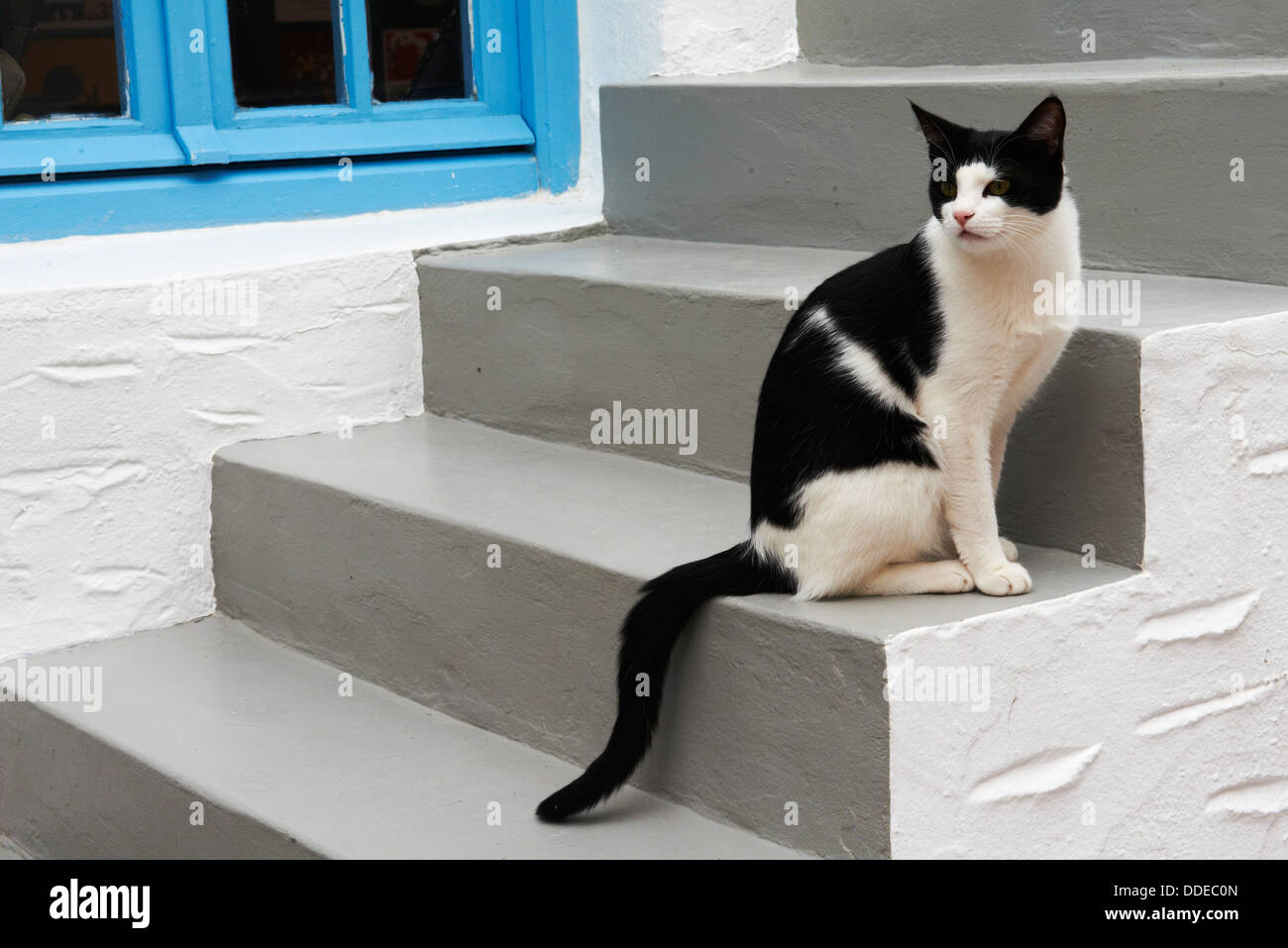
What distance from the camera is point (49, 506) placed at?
9.00 ft

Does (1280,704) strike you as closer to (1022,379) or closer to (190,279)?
(1022,379)

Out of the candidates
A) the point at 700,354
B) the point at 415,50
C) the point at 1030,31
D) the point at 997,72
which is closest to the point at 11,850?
the point at 700,354

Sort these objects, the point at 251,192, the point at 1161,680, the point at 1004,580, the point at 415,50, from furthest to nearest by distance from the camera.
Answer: the point at 415,50
the point at 251,192
the point at 1161,680
the point at 1004,580

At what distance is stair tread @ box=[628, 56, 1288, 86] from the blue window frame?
310 mm

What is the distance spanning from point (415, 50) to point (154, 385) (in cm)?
116

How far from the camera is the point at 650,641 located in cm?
195

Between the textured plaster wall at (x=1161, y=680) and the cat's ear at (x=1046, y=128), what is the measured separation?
33 centimetres

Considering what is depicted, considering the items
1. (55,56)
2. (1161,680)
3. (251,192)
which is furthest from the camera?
(251,192)

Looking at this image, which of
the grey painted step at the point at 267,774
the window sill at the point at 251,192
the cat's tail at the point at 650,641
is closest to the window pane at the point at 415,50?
the window sill at the point at 251,192

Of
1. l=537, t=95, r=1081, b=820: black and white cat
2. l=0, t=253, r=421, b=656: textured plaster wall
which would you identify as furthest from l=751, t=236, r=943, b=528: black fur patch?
l=0, t=253, r=421, b=656: textured plaster wall

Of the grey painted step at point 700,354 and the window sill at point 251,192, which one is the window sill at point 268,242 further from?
the grey painted step at point 700,354

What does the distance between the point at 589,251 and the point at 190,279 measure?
83 centimetres

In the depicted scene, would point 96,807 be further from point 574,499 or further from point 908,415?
point 908,415

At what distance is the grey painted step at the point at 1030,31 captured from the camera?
8.94ft
